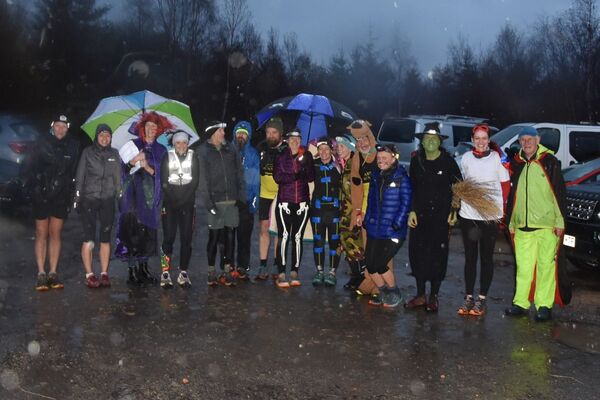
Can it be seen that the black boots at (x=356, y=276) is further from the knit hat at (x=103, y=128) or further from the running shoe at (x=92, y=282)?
the knit hat at (x=103, y=128)

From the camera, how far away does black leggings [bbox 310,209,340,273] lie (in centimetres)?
774

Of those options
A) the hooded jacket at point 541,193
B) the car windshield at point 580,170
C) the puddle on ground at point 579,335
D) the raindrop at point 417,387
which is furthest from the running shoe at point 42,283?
the car windshield at point 580,170

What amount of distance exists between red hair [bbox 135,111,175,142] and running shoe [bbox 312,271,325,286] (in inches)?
99.2

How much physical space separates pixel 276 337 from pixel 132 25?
41394 mm

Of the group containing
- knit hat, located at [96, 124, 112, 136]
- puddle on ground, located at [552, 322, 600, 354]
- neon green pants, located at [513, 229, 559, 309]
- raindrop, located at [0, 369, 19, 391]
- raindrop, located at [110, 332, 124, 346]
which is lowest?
puddle on ground, located at [552, 322, 600, 354]

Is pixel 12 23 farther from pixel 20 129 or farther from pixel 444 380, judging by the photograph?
pixel 444 380

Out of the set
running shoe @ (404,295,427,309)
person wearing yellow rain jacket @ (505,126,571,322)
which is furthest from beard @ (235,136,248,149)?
person wearing yellow rain jacket @ (505,126,571,322)

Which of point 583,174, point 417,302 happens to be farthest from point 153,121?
point 583,174

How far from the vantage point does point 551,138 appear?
14703 mm

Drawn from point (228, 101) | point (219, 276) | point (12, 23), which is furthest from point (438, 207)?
point (228, 101)

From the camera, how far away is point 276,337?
581 centimetres

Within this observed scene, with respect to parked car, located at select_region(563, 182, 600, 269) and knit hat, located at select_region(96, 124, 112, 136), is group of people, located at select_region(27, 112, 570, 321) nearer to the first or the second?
knit hat, located at select_region(96, 124, 112, 136)

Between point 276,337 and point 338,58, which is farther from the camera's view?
point 338,58

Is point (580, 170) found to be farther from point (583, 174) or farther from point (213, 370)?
point (213, 370)
